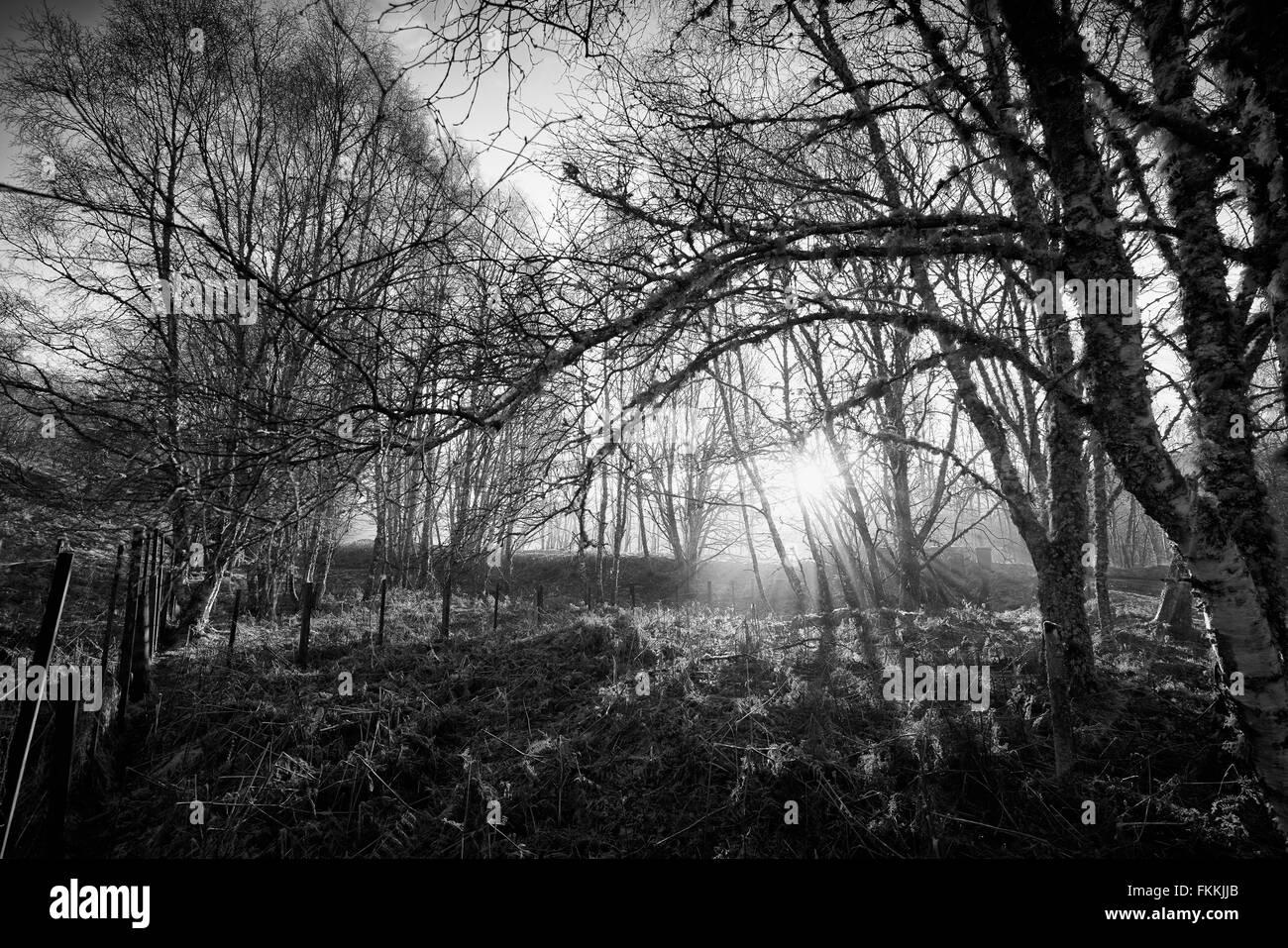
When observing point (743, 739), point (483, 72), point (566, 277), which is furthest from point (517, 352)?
point (743, 739)

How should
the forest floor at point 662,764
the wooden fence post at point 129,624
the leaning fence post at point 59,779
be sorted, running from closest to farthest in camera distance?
the leaning fence post at point 59,779
the forest floor at point 662,764
the wooden fence post at point 129,624

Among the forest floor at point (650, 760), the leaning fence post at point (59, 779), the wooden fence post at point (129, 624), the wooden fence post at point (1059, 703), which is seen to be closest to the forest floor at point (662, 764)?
the forest floor at point (650, 760)

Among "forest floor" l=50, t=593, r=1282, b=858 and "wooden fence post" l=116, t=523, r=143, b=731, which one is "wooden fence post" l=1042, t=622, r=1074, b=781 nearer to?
"forest floor" l=50, t=593, r=1282, b=858

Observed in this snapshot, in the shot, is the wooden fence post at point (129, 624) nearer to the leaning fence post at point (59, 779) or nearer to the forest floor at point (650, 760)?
the forest floor at point (650, 760)

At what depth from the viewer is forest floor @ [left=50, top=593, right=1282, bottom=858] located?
3143 mm

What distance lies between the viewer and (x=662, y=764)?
3.93 meters

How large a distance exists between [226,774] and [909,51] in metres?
7.00

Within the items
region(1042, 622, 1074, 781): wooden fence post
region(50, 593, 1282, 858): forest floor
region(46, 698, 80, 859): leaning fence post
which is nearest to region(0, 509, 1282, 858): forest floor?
region(50, 593, 1282, 858): forest floor

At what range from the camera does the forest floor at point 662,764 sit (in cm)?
314

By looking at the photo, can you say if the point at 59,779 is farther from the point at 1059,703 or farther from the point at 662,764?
the point at 1059,703

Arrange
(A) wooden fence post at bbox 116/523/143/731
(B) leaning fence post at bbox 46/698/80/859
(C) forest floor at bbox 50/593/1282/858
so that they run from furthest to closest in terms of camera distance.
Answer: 1. (A) wooden fence post at bbox 116/523/143/731
2. (C) forest floor at bbox 50/593/1282/858
3. (B) leaning fence post at bbox 46/698/80/859

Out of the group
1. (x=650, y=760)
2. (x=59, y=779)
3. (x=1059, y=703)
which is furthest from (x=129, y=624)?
(x=1059, y=703)

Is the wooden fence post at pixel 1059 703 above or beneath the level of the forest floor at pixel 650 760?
above


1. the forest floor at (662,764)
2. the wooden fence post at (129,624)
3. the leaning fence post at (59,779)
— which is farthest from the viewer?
the wooden fence post at (129,624)
